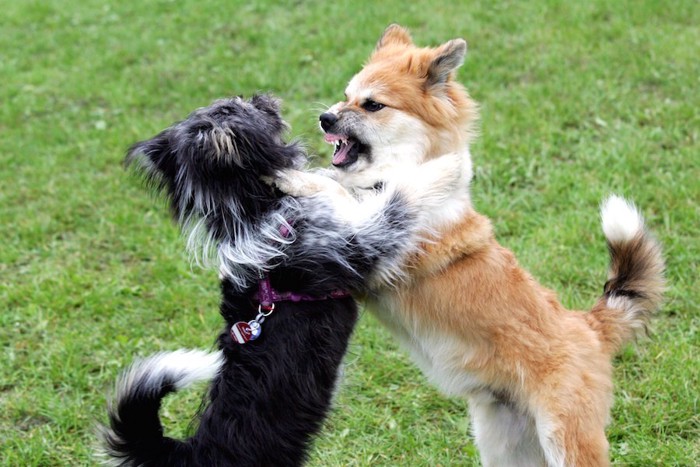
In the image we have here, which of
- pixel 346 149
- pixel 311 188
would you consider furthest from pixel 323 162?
pixel 311 188

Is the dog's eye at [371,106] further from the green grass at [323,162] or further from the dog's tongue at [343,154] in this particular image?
the green grass at [323,162]

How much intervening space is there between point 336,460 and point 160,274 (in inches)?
80.0

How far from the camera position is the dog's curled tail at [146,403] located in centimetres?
265

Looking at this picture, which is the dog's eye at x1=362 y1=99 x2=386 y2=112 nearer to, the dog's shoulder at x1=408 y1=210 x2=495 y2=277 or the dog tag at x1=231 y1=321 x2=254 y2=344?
the dog's shoulder at x1=408 y1=210 x2=495 y2=277

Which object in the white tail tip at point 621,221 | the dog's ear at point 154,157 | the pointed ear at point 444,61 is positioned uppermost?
the dog's ear at point 154,157

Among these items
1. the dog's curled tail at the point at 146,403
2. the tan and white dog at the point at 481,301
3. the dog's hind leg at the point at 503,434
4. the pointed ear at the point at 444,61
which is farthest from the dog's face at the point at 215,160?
the dog's hind leg at the point at 503,434

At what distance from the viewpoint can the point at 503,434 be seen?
323 centimetres

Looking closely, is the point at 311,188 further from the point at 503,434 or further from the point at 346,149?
the point at 503,434

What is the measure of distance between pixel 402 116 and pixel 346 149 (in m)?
0.30

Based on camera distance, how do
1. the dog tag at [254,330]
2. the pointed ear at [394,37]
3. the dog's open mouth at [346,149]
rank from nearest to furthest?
the dog tag at [254,330], the dog's open mouth at [346,149], the pointed ear at [394,37]

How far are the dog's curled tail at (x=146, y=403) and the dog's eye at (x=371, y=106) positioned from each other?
4.43 feet

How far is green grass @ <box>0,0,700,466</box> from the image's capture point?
3.98 m

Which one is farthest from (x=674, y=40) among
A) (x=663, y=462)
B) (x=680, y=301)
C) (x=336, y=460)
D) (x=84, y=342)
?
(x=84, y=342)

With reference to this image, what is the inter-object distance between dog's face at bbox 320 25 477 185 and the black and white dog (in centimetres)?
24
